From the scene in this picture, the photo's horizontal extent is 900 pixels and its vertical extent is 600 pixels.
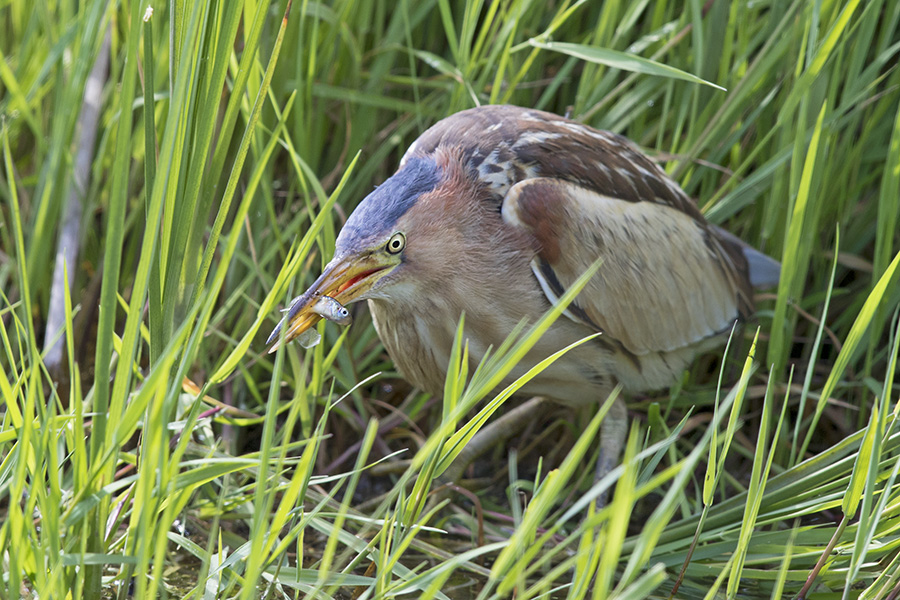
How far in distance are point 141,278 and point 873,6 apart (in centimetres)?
173

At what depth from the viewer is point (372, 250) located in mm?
1763

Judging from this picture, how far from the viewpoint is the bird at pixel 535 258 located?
1.85 m

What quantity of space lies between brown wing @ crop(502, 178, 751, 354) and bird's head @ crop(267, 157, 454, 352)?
234 mm

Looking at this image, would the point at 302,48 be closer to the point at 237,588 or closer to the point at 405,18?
the point at 405,18

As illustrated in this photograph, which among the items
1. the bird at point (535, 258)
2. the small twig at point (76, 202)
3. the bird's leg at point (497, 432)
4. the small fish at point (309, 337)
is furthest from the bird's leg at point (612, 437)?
the small twig at point (76, 202)

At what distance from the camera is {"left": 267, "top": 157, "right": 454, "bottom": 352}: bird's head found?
5.55ft

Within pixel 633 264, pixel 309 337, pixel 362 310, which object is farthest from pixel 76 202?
pixel 633 264

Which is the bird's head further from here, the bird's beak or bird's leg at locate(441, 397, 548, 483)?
bird's leg at locate(441, 397, 548, 483)

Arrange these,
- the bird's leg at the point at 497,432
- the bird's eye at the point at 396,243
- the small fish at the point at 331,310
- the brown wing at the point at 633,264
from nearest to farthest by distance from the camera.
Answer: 1. the small fish at the point at 331,310
2. the bird's eye at the point at 396,243
3. the brown wing at the point at 633,264
4. the bird's leg at the point at 497,432

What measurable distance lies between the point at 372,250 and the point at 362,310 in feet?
2.69

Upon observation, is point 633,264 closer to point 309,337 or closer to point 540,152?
point 540,152

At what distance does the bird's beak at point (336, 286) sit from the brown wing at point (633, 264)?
1.18 ft

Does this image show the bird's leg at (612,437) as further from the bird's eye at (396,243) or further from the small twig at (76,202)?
the small twig at (76,202)

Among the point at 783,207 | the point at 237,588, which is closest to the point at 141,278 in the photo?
the point at 237,588
